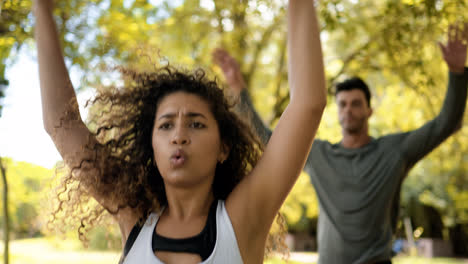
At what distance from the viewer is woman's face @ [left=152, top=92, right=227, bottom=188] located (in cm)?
158

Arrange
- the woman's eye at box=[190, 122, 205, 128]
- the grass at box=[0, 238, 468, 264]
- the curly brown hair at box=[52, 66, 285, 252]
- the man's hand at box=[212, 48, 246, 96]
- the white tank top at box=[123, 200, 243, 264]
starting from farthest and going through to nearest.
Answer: the grass at box=[0, 238, 468, 264], the man's hand at box=[212, 48, 246, 96], the curly brown hair at box=[52, 66, 285, 252], the woman's eye at box=[190, 122, 205, 128], the white tank top at box=[123, 200, 243, 264]

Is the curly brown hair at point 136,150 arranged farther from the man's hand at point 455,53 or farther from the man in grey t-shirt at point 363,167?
the man's hand at point 455,53

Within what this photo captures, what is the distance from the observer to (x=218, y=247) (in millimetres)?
1508

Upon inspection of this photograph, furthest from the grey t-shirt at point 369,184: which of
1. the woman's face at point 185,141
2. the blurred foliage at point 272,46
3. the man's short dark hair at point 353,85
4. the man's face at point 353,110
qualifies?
the woman's face at point 185,141

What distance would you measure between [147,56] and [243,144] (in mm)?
511

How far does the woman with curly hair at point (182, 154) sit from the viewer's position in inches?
59.9

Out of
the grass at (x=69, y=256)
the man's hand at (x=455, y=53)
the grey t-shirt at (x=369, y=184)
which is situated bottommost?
the grass at (x=69, y=256)

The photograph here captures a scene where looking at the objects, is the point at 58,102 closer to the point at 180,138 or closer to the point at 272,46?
the point at 180,138

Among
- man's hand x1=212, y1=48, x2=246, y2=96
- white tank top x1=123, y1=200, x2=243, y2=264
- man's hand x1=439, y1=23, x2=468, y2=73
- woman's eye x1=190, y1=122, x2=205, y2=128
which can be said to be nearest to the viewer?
white tank top x1=123, y1=200, x2=243, y2=264

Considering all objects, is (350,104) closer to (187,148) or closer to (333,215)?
(333,215)

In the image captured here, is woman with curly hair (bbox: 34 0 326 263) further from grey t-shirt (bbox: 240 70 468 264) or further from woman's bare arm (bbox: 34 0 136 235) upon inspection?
grey t-shirt (bbox: 240 70 468 264)

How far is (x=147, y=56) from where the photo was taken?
2012mm

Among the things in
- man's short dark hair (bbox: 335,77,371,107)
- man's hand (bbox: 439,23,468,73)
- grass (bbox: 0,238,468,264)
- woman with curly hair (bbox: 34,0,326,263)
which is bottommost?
grass (bbox: 0,238,468,264)

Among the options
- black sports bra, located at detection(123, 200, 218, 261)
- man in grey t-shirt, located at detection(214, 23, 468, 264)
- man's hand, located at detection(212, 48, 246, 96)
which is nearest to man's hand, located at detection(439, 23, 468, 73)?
man in grey t-shirt, located at detection(214, 23, 468, 264)
